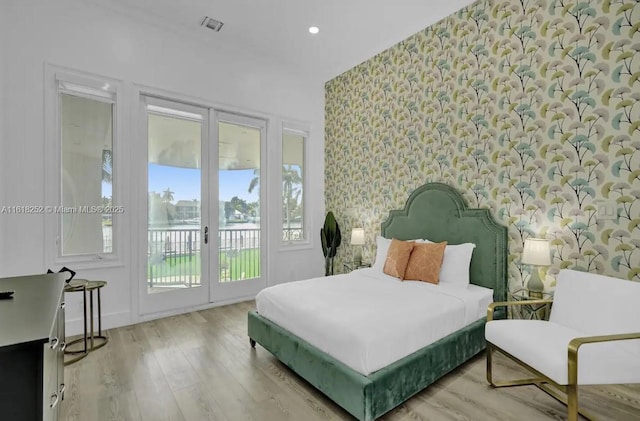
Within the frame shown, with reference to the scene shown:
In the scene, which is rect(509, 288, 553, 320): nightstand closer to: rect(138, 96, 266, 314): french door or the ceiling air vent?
rect(138, 96, 266, 314): french door

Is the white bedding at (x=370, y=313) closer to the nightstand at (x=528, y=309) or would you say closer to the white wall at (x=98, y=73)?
the nightstand at (x=528, y=309)

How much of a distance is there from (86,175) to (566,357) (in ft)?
14.1

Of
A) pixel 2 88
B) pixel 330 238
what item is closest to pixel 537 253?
pixel 330 238

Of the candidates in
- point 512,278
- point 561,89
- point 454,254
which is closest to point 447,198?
point 454,254

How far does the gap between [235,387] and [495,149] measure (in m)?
3.19

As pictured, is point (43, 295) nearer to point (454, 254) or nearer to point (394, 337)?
point (394, 337)

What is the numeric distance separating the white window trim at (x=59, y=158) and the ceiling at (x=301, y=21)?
861mm

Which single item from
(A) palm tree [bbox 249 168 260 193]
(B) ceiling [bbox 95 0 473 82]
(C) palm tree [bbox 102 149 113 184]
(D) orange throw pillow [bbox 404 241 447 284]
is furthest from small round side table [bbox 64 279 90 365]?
(D) orange throw pillow [bbox 404 241 447 284]

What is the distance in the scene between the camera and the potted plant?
16.9 feet

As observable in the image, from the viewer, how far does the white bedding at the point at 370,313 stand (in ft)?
6.51

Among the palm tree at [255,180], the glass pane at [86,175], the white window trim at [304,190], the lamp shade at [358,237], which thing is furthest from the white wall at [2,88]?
the lamp shade at [358,237]

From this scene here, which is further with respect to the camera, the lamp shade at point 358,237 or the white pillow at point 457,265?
the lamp shade at point 358,237

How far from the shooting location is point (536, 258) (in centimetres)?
276

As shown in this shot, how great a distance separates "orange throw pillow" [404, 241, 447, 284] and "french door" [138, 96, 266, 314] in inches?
90.1
